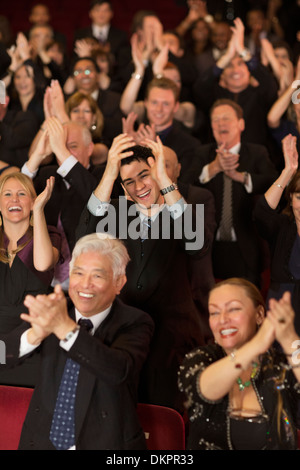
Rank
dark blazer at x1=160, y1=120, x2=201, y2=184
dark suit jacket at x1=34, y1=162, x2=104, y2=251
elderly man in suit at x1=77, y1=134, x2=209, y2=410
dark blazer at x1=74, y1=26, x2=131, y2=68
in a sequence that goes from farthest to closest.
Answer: dark blazer at x1=74, y1=26, x2=131, y2=68 < dark blazer at x1=160, y1=120, x2=201, y2=184 < dark suit jacket at x1=34, y1=162, x2=104, y2=251 < elderly man in suit at x1=77, y1=134, x2=209, y2=410

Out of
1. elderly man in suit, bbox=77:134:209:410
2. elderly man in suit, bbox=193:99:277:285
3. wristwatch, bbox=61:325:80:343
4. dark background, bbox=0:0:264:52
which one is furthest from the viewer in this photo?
dark background, bbox=0:0:264:52

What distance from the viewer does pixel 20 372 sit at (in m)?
2.69

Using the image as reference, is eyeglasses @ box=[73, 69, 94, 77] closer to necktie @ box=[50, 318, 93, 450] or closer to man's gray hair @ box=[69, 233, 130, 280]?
man's gray hair @ box=[69, 233, 130, 280]

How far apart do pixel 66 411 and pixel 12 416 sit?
38 centimetres

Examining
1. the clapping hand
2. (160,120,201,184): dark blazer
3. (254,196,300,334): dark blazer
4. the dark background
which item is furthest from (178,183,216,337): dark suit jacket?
the dark background

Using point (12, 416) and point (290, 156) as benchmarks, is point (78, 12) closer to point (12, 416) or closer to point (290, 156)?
point (290, 156)

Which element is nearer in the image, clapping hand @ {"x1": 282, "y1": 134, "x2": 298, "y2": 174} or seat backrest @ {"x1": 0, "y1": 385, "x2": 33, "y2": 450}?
seat backrest @ {"x1": 0, "y1": 385, "x2": 33, "y2": 450}

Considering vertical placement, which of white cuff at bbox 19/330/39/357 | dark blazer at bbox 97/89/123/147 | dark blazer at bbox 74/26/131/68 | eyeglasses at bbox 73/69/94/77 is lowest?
white cuff at bbox 19/330/39/357

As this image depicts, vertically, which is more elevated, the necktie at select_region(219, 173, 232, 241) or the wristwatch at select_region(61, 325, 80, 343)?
the necktie at select_region(219, 173, 232, 241)

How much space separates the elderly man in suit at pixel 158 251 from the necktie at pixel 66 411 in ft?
1.92

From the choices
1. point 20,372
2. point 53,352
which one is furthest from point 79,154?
point 53,352

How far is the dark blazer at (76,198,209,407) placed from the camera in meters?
2.61

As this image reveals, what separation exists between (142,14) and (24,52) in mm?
937

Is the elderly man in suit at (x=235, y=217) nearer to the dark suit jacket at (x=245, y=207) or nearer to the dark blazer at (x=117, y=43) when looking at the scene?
the dark suit jacket at (x=245, y=207)
